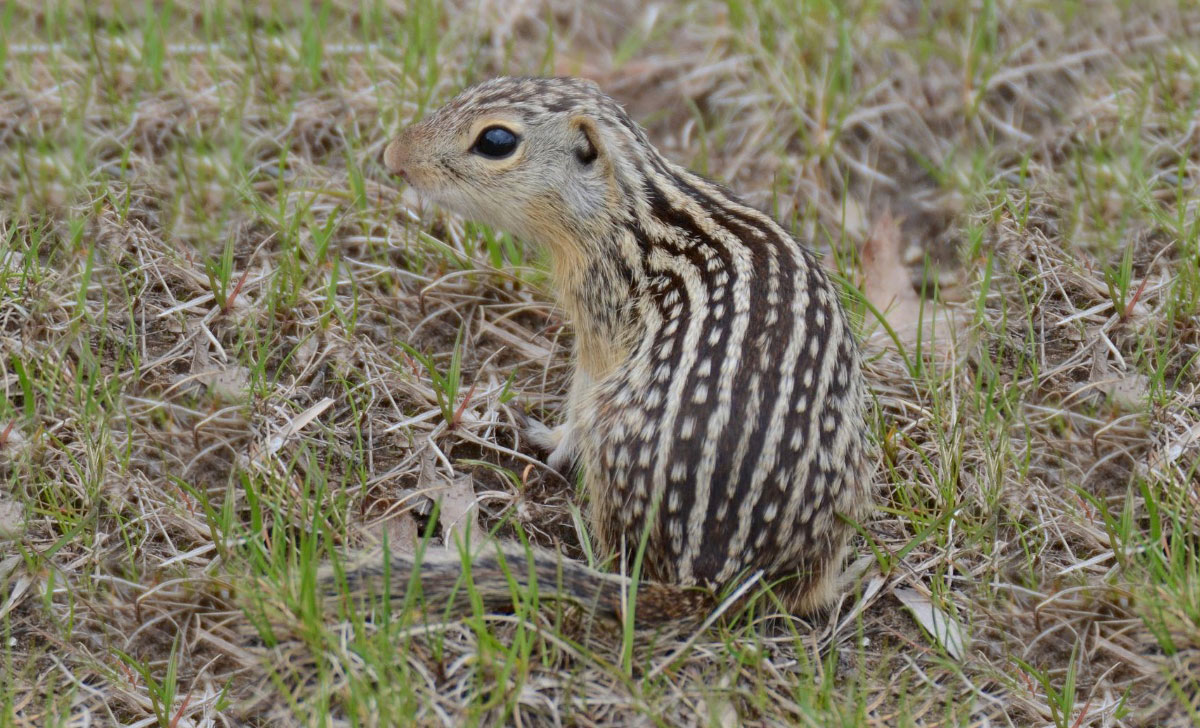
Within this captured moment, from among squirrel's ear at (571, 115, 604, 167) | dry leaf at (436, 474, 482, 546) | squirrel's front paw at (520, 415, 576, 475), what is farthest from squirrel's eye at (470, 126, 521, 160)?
dry leaf at (436, 474, 482, 546)

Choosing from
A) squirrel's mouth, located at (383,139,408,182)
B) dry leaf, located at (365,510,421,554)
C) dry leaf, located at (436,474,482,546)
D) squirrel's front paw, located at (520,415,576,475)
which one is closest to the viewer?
dry leaf, located at (365,510,421,554)

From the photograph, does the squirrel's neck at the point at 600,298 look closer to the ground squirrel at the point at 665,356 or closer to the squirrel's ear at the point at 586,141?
the ground squirrel at the point at 665,356

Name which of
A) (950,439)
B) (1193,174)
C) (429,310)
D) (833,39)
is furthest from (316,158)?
(1193,174)

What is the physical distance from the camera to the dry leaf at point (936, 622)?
424cm

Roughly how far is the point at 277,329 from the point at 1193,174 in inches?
173

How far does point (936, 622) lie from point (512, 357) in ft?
7.13

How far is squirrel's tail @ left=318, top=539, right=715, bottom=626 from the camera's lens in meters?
3.82

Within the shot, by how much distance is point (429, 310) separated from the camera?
5363 millimetres

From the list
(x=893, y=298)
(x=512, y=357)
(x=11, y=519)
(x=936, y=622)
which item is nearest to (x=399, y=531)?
(x=512, y=357)

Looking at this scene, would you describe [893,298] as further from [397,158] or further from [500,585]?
[500,585]

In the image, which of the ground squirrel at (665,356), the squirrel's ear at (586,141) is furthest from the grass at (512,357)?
the squirrel's ear at (586,141)

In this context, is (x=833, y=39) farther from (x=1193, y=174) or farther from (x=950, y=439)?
(x=950, y=439)

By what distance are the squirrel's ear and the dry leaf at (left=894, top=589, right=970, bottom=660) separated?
6.83 feet

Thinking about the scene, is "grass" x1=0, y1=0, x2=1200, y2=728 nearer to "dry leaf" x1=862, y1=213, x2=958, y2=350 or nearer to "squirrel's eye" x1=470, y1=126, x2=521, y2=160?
"dry leaf" x1=862, y1=213, x2=958, y2=350
